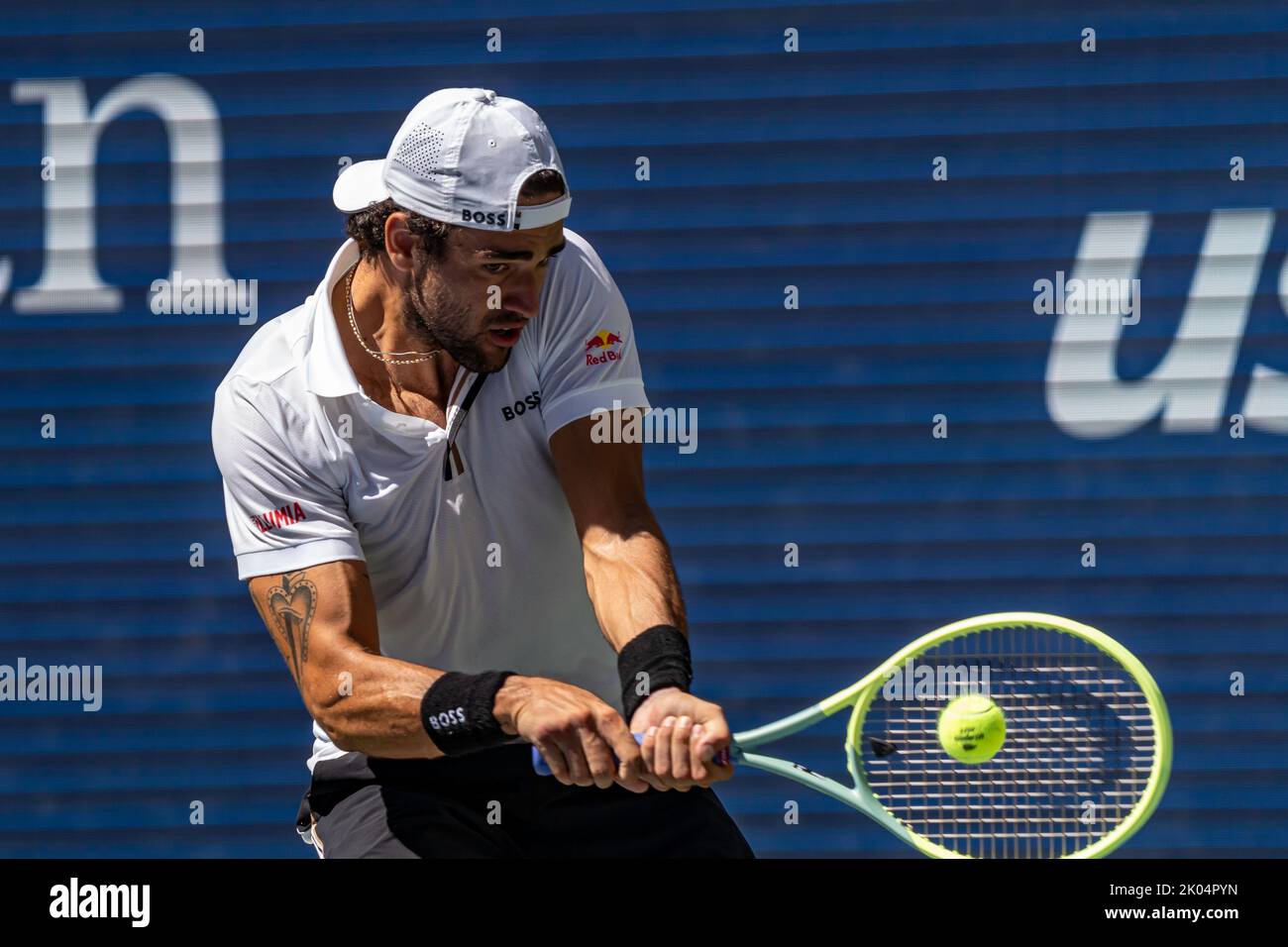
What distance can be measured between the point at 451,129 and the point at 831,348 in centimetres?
215

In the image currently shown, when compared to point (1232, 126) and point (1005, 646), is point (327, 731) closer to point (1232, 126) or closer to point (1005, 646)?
point (1005, 646)

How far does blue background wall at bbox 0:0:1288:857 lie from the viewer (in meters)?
4.75

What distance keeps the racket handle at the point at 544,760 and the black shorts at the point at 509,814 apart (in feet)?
0.17

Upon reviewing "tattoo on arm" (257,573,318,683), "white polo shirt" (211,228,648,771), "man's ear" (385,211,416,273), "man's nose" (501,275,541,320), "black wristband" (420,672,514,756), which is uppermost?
"man's ear" (385,211,416,273)

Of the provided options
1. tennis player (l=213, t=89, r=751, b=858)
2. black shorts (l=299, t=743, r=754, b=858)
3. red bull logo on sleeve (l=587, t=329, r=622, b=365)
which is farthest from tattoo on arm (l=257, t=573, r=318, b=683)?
red bull logo on sleeve (l=587, t=329, r=622, b=365)

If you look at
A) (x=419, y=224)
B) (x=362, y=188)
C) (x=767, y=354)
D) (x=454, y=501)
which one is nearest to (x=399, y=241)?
(x=419, y=224)

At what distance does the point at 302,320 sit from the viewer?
3.16 meters

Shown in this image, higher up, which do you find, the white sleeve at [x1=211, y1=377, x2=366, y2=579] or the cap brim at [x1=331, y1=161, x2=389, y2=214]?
the cap brim at [x1=331, y1=161, x2=389, y2=214]

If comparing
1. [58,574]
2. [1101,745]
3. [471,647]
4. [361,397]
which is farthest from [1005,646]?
[58,574]

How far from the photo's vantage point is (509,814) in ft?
10.00

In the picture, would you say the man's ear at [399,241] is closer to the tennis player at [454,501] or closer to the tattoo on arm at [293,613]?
the tennis player at [454,501]

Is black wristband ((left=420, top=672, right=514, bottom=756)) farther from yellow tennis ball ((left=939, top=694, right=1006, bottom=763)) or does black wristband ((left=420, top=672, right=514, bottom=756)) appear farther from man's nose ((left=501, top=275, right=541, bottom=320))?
yellow tennis ball ((left=939, top=694, right=1006, bottom=763))

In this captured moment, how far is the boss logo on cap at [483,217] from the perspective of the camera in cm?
287

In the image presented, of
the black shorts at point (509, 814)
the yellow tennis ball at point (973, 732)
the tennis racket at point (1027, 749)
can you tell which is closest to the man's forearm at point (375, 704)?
the black shorts at point (509, 814)
